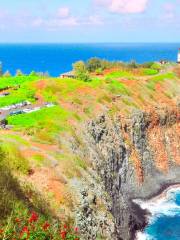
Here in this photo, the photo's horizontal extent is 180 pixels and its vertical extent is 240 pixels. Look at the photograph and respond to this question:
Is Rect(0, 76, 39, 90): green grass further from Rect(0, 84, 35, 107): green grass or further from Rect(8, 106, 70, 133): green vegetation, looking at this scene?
Rect(8, 106, 70, 133): green vegetation

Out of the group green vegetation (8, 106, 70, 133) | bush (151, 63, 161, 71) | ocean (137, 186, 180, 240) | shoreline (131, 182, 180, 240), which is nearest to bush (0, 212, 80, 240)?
green vegetation (8, 106, 70, 133)

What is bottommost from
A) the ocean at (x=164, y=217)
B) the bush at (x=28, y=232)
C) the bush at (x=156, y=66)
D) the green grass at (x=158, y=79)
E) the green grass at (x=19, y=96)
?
the ocean at (x=164, y=217)

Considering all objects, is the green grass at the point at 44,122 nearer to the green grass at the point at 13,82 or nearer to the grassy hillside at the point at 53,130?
the grassy hillside at the point at 53,130

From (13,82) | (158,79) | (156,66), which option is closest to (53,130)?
(13,82)

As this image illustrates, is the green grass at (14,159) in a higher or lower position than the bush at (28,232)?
lower

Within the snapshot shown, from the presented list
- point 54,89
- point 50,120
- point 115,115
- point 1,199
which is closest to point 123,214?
point 50,120

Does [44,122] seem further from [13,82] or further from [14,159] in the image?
[13,82]

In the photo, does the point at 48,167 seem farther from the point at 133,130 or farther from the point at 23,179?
the point at 133,130

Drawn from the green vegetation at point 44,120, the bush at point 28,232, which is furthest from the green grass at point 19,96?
the bush at point 28,232
